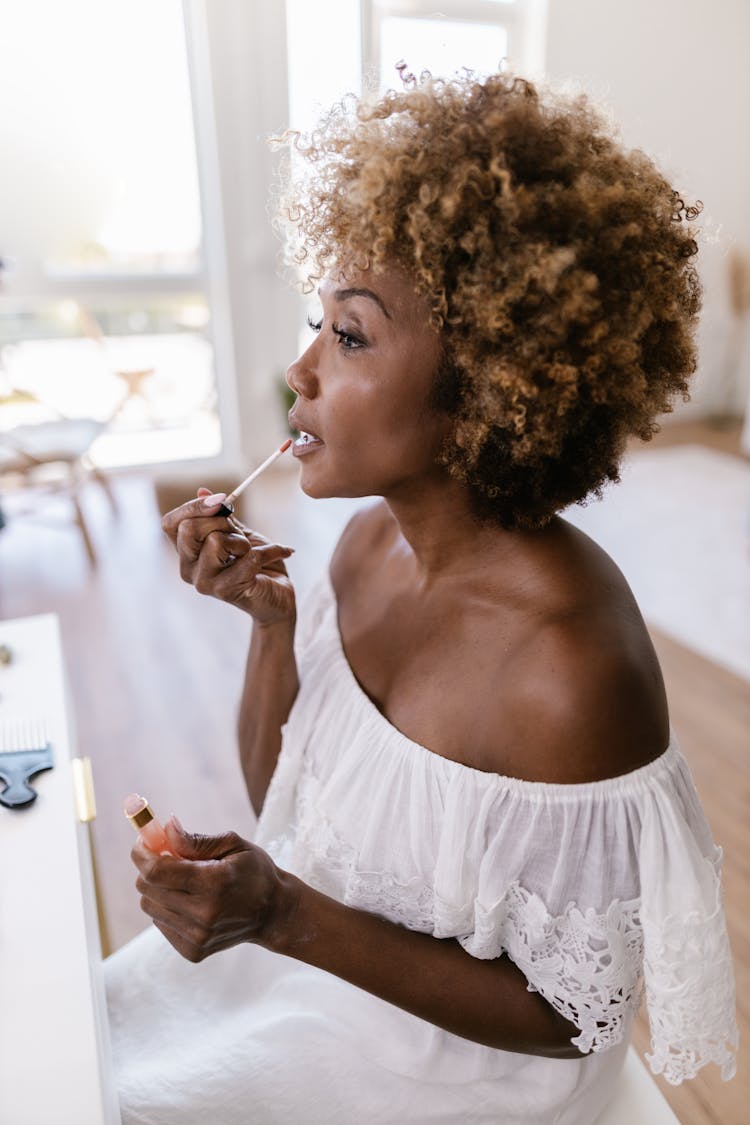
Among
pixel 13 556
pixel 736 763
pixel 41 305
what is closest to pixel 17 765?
pixel 736 763

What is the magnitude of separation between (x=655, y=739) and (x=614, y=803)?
0.22ft

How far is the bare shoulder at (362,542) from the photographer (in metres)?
1.04

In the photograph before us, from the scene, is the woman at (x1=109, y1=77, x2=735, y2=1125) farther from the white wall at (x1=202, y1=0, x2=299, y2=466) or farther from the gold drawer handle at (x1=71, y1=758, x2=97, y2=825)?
the white wall at (x1=202, y1=0, x2=299, y2=466)

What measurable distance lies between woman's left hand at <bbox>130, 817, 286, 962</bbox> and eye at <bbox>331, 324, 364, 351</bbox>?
434 mm

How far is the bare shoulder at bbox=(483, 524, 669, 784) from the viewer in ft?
2.22

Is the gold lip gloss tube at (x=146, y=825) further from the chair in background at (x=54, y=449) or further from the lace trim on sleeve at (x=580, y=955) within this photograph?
the chair in background at (x=54, y=449)

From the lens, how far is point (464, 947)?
786mm

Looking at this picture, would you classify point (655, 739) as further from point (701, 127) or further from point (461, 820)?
point (701, 127)

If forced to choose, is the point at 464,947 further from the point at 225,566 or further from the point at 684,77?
the point at 684,77

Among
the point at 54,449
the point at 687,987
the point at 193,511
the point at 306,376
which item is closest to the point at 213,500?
the point at 193,511

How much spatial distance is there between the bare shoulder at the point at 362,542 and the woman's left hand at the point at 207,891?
1.41ft

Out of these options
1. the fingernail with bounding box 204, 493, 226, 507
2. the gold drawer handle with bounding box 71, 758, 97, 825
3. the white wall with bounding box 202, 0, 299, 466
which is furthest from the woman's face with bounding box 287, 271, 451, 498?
the white wall with bounding box 202, 0, 299, 466

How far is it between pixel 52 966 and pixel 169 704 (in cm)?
172

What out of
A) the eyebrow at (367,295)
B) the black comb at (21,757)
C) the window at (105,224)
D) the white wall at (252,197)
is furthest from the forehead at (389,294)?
Result: the window at (105,224)
